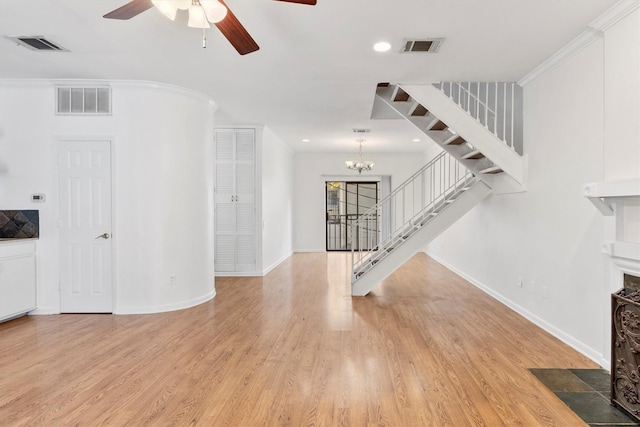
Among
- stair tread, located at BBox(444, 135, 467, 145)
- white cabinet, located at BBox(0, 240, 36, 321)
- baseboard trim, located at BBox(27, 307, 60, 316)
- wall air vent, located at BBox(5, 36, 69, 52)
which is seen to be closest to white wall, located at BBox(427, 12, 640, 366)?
stair tread, located at BBox(444, 135, 467, 145)

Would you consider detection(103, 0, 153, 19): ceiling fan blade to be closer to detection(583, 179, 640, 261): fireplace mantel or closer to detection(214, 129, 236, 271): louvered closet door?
detection(583, 179, 640, 261): fireplace mantel

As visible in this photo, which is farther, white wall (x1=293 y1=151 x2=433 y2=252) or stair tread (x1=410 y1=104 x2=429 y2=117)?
white wall (x1=293 y1=151 x2=433 y2=252)

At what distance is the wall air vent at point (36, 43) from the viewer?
137 inches

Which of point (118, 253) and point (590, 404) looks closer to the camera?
point (590, 404)

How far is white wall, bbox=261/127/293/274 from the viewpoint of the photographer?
7.48m

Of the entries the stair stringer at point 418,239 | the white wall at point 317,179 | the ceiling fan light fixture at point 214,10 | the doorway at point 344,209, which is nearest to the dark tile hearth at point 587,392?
the stair stringer at point 418,239

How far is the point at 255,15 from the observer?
10.0 feet

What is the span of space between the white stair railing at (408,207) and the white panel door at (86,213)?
3.33 meters

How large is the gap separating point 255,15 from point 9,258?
12.8ft

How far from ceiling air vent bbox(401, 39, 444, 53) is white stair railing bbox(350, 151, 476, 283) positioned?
2467 millimetres

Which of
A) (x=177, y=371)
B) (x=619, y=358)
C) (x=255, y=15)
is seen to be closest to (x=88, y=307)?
(x=177, y=371)

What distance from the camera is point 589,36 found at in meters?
3.34

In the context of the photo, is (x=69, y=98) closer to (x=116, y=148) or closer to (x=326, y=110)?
(x=116, y=148)

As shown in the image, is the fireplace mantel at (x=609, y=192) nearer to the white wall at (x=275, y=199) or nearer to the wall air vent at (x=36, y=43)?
the wall air vent at (x=36, y=43)
